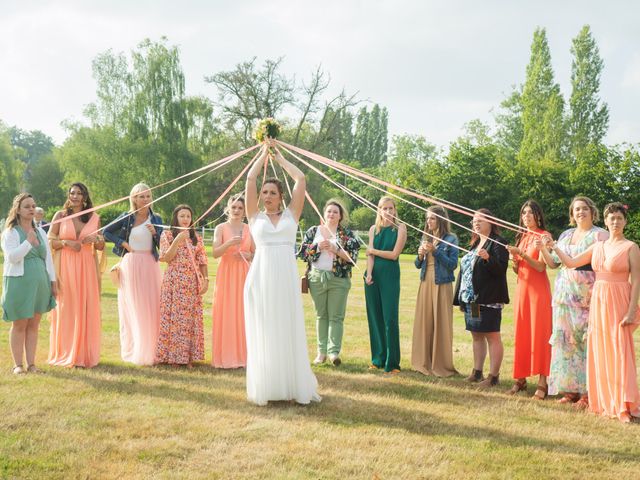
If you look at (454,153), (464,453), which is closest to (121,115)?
(454,153)

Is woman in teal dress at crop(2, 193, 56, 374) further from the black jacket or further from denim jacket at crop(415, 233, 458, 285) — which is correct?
the black jacket

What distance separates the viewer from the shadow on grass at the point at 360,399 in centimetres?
519

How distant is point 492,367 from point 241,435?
3.39m

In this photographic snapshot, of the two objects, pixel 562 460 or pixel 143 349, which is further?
pixel 143 349

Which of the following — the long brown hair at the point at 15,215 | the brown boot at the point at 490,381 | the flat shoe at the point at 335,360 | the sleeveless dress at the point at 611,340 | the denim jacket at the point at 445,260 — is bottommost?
the brown boot at the point at 490,381

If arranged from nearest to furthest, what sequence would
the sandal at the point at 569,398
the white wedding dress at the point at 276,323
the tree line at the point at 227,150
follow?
the white wedding dress at the point at 276,323, the sandal at the point at 569,398, the tree line at the point at 227,150

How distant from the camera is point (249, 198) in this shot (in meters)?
6.02

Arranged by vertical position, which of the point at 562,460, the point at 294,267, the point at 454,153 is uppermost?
the point at 454,153

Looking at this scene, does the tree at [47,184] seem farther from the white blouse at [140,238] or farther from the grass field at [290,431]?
the grass field at [290,431]

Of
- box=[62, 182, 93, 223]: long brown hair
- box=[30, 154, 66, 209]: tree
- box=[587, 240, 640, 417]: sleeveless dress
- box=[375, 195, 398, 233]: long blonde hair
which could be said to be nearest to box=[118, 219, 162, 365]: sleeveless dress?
box=[62, 182, 93, 223]: long brown hair

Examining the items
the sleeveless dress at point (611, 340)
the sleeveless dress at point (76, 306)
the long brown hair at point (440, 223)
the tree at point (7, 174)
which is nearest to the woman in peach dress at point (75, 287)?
the sleeveless dress at point (76, 306)

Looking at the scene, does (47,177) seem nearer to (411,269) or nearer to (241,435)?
(411,269)

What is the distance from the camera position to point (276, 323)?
233 inches

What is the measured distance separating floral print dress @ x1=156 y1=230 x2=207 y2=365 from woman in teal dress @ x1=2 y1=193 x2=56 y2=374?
4.40ft
